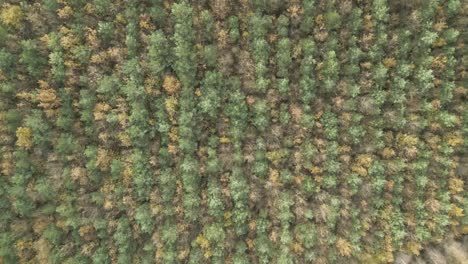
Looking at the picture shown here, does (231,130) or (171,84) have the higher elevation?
(171,84)

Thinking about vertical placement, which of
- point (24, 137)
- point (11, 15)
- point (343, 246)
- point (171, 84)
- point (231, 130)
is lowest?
point (343, 246)

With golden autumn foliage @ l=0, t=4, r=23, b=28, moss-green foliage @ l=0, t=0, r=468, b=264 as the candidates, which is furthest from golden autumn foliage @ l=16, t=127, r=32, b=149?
golden autumn foliage @ l=0, t=4, r=23, b=28

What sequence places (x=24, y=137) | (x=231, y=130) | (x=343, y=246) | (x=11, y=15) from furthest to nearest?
(x=231, y=130), (x=24, y=137), (x=343, y=246), (x=11, y=15)

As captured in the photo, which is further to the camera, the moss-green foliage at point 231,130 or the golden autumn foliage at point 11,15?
the moss-green foliage at point 231,130

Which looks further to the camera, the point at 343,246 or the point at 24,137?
the point at 24,137

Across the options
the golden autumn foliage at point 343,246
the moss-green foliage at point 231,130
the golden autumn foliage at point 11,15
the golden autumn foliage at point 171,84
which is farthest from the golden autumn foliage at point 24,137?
the golden autumn foliage at point 343,246

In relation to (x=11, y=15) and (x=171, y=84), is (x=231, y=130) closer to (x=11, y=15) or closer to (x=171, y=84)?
(x=171, y=84)

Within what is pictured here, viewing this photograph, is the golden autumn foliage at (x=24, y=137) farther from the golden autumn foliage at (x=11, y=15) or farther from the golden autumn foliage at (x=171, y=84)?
the golden autumn foliage at (x=171, y=84)

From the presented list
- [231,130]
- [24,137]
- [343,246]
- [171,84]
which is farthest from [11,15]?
[343,246]

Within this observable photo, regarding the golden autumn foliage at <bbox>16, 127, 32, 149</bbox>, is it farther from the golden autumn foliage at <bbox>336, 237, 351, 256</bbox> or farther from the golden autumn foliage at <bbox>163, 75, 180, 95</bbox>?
the golden autumn foliage at <bbox>336, 237, 351, 256</bbox>

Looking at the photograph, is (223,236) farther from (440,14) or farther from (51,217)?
(440,14)
